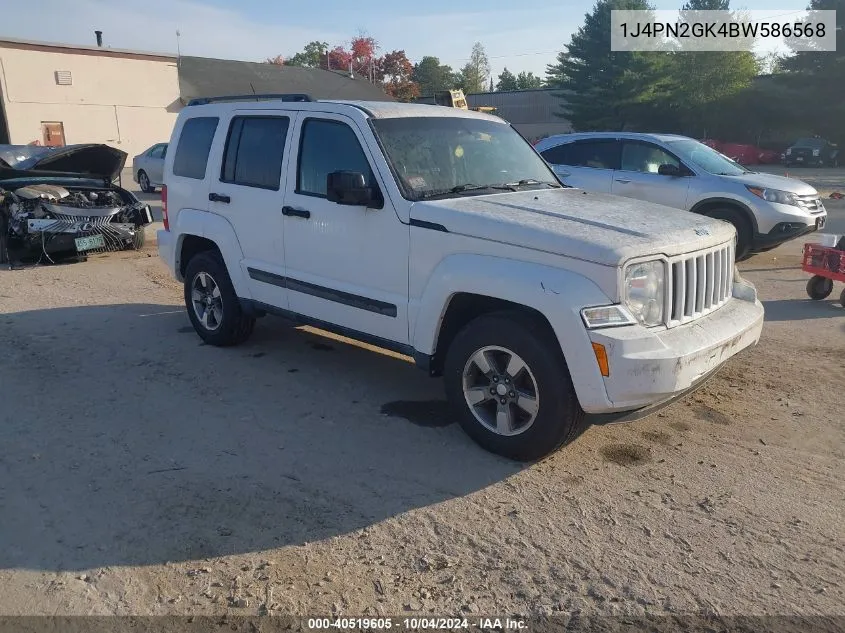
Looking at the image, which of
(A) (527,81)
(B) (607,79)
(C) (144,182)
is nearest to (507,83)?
(A) (527,81)

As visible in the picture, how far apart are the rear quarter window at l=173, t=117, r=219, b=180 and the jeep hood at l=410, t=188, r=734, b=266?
2601mm

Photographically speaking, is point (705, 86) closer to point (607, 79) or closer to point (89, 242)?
point (607, 79)

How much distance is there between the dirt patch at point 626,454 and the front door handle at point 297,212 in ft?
8.65

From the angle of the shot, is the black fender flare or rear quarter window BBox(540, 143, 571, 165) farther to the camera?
rear quarter window BBox(540, 143, 571, 165)

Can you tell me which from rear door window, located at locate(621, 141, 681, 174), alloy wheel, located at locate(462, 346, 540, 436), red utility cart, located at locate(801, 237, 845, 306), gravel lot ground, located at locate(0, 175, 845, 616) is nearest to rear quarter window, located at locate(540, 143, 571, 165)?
rear door window, located at locate(621, 141, 681, 174)

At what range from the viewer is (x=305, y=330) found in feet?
23.3

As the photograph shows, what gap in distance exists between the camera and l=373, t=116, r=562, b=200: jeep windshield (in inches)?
187

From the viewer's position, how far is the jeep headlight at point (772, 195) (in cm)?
961

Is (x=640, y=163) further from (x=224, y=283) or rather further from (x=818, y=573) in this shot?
(x=818, y=573)

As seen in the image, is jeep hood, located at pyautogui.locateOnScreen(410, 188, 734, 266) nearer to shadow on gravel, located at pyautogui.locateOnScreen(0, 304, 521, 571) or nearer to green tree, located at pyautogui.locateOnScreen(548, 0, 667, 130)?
shadow on gravel, located at pyautogui.locateOnScreen(0, 304, 521, 571)

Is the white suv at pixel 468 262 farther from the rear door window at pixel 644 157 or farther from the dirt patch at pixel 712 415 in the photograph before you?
the rear door window at pixel 644 157

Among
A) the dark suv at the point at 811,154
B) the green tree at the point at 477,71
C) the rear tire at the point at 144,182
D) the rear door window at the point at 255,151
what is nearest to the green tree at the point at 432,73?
the green tree at the point at 477,71

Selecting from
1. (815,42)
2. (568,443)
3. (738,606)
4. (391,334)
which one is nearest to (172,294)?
(391,334)

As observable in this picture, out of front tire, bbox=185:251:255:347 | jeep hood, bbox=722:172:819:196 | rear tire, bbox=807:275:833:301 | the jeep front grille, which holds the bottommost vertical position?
rear tire, bbox=807:275:833:301
